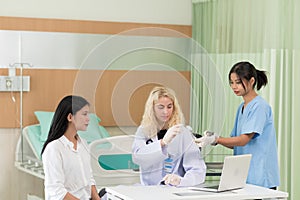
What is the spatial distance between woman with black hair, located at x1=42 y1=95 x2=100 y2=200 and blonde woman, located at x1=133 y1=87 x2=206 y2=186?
329 millimetres

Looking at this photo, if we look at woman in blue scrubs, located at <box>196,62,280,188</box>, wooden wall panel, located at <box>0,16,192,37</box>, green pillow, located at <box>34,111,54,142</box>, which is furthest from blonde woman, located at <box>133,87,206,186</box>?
wooden wall panel, located at <box>0,16,192,37</box>

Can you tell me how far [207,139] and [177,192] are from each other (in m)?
0.48

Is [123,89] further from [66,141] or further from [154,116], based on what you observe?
[66,141]

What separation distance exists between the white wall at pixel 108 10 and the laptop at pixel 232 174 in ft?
8.17

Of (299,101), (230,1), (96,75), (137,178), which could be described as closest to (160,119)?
(96,75)

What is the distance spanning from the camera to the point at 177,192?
3.07 meters

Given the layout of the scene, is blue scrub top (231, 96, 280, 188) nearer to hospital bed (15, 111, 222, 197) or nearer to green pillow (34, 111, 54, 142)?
hospital bed (15, 111, 222, 197)

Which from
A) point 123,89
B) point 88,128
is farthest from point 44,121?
point 123,89

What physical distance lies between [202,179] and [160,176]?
228mm

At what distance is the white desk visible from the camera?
9.73ft

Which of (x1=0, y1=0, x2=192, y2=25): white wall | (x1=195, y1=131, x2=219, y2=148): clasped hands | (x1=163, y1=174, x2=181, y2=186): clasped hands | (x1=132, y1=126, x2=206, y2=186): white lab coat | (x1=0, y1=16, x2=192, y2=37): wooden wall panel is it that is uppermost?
(x1=0, y1=0, x2=192, y2=25): white wall

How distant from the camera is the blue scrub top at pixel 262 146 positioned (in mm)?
3643

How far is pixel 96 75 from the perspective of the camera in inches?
142

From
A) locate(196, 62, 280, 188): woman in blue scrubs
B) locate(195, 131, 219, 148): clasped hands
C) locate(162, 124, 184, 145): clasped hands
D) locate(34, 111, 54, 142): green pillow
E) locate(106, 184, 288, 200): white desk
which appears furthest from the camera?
locate(34, 111, 54, 142): green pillow
